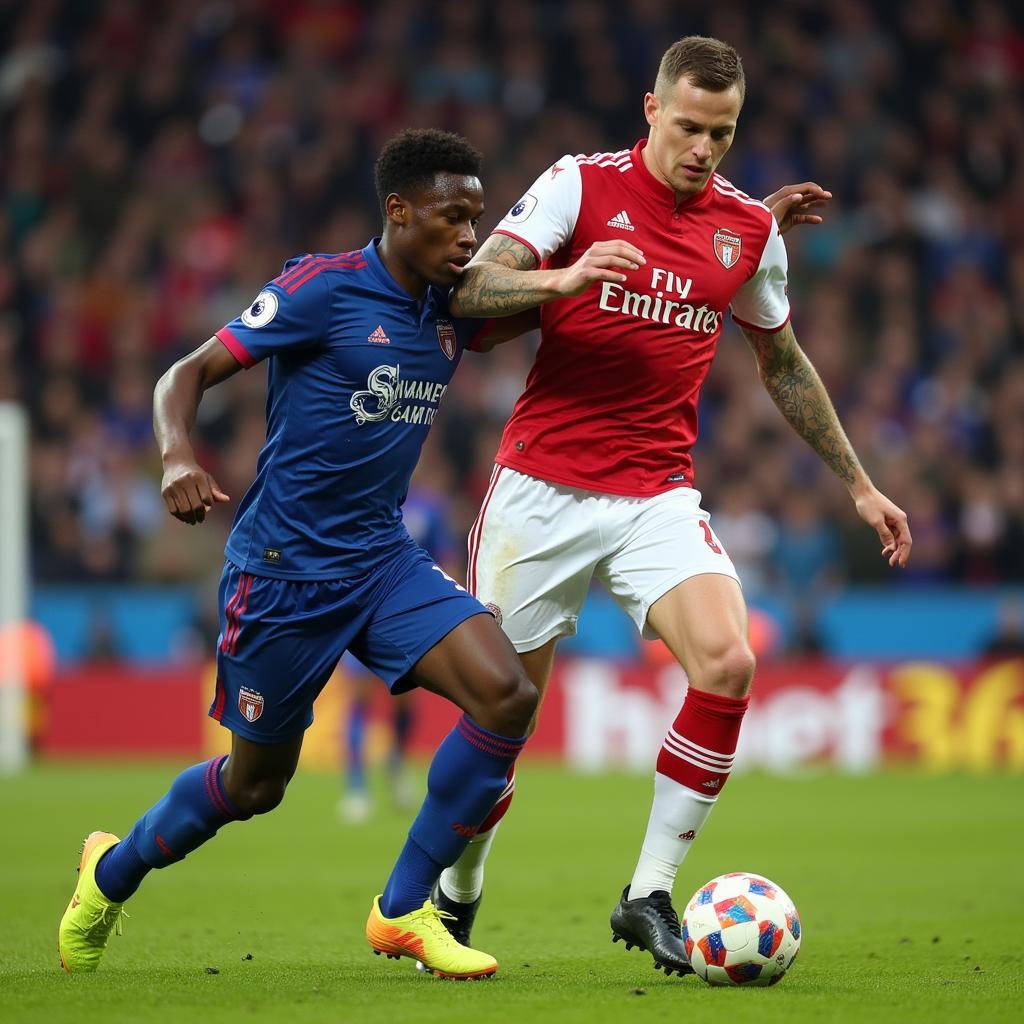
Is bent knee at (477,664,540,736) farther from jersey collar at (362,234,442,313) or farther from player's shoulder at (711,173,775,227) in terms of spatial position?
player's shoulder at (711,173,775,227)

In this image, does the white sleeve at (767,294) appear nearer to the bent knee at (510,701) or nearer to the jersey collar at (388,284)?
the jersey collar at (388,284)

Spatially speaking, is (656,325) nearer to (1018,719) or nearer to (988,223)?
(1018,719)

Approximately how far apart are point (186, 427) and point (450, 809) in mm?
1341

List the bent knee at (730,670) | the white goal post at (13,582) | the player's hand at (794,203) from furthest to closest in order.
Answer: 1. the white goal post at (13,582)
2. the player's hand at (794,203)
3. the bent knee at (730,670)

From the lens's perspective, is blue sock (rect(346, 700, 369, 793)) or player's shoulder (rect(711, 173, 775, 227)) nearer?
player's shoulder (rect(711, 173, 775, 227))

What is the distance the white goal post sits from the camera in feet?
49.6

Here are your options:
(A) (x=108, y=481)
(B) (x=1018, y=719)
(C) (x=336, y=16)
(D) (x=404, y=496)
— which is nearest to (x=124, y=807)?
(A) (x=108, y=481)

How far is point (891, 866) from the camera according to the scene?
350 inches

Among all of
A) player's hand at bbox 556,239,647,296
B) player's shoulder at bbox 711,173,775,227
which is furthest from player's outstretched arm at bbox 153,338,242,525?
player's shoulder at bbox 711,173,775,227

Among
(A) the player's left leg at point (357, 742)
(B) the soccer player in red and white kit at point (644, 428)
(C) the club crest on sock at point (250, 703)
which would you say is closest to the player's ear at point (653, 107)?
(B) the soccer player in red and white kit at point (644, 428)

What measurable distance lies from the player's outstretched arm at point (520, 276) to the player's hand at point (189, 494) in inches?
41.4

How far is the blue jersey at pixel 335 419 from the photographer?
508cm

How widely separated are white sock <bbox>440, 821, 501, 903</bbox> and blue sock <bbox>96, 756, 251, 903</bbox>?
795mm

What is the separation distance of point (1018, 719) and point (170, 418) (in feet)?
37.5
